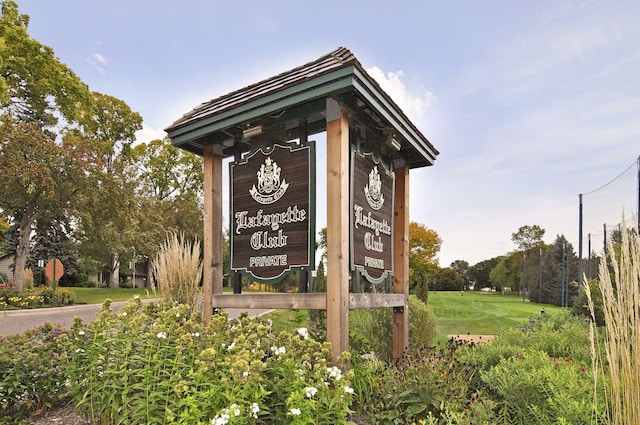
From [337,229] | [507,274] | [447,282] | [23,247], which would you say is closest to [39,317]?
[23,247]

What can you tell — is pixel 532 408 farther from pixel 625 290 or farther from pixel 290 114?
pixel 290 114

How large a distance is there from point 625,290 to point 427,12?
15.4ft

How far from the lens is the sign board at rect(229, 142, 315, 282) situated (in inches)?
161

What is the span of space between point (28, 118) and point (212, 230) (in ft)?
74.7

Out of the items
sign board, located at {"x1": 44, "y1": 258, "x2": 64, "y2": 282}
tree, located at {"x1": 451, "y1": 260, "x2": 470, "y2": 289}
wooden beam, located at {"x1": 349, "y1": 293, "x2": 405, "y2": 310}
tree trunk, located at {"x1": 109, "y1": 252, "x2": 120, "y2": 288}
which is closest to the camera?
wooden beam, located at {"x1": 349, "y1": 293, "x2": 405, "y2": 310}

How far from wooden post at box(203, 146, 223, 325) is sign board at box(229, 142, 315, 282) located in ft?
0.78

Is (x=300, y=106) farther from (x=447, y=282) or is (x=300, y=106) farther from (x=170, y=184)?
(x=447, y=282)

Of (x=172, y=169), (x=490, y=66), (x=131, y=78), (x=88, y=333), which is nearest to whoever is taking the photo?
(x=88, y=333)

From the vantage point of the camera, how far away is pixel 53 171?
1700 cm

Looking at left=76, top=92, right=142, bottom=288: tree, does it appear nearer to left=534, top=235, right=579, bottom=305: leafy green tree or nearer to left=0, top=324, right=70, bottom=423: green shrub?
left=0, top=324, right=70, bottom=423: green shrub

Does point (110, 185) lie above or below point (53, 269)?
above

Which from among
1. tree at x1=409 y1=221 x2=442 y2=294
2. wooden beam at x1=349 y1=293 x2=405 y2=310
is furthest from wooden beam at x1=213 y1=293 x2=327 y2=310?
tree at x1=409 y1=221 x2=442 y2=294

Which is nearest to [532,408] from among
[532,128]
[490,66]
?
[490,66]

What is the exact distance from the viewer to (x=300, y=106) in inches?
165
